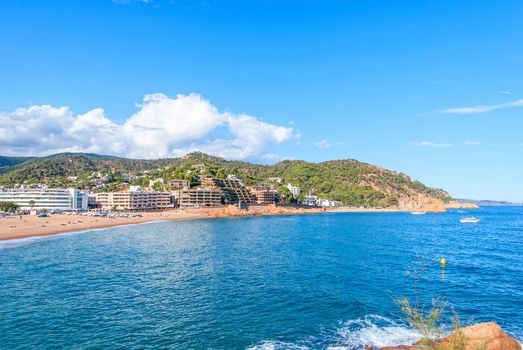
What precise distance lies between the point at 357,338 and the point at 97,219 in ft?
314

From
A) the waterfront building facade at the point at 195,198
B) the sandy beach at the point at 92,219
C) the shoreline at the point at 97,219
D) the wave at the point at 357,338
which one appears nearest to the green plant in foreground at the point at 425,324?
the wave at the point at 357,338

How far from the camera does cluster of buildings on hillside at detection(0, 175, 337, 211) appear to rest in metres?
132

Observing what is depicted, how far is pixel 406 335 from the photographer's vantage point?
2078 cm

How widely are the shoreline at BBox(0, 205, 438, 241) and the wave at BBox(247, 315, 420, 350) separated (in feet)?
191

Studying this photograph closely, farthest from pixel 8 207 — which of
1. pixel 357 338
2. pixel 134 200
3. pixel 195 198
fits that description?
pixel 357 338

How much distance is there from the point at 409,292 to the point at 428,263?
47.5ft

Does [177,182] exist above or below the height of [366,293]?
above

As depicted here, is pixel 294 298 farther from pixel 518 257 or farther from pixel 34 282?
pixel 518 257

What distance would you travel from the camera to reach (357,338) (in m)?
20.3

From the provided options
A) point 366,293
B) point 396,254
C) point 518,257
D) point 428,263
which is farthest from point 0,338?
point 518,257

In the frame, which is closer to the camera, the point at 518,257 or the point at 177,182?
the point at 518,257

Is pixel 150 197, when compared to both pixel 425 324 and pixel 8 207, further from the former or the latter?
pixel 425 324

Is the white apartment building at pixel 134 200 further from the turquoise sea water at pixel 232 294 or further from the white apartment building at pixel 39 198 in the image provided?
the turquoise sea water at pixel 232 294

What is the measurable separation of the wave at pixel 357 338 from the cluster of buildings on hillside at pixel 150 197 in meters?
132
